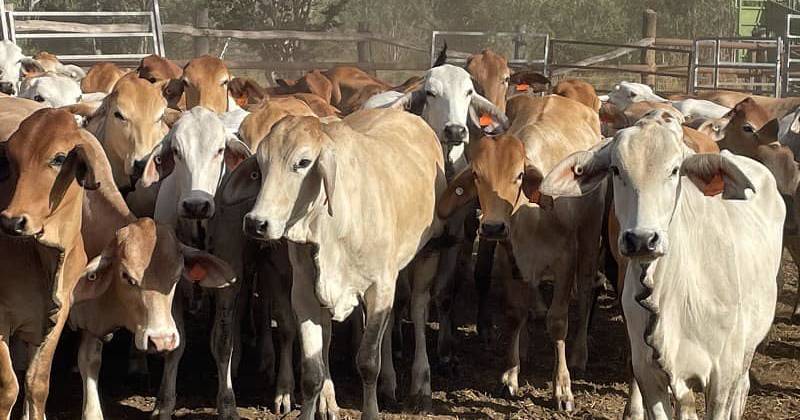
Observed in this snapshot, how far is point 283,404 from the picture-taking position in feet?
23.2

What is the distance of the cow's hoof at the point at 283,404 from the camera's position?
7.03m

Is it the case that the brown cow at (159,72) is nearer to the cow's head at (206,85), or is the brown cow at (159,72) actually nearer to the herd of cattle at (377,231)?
the cow's head at (206,85)

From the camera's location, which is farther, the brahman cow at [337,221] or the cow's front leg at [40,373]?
the cow's front leg at [40,373]

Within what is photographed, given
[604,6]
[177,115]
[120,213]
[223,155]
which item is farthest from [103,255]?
[604,6]

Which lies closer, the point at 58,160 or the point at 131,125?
the point at 58,160

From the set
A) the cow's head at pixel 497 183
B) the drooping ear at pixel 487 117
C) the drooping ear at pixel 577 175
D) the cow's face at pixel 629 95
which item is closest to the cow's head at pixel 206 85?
the drooping ear at pixel 487 117

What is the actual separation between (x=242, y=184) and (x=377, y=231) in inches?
29.3

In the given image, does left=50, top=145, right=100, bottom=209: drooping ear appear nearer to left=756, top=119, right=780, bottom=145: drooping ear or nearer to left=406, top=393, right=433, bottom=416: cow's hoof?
left=406, top=393, right=433, bottom=416: cow's hoof

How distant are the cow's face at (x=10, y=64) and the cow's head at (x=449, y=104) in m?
4.28

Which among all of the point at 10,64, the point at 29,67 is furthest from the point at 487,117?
the point at 10,64

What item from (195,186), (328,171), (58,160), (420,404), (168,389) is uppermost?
(58,160)

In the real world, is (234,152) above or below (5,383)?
above

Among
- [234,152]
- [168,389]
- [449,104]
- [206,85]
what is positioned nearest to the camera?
[168,389]

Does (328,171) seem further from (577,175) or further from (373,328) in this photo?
(577,175)
